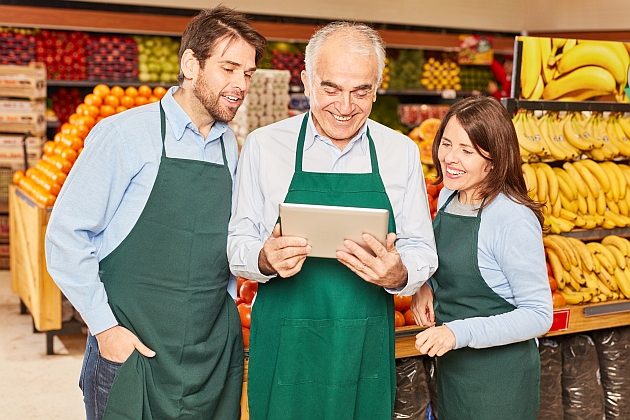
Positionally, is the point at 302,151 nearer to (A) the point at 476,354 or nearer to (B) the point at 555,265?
(A) the point at 476,354

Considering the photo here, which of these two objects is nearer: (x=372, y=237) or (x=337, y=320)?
(x=372, y=237)

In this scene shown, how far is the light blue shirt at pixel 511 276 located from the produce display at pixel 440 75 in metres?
7.55

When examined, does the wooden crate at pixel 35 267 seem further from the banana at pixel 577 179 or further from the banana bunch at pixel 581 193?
the banana at pixel 577 179

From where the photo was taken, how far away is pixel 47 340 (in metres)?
5.51

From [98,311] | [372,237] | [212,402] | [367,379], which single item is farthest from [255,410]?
[372,237]

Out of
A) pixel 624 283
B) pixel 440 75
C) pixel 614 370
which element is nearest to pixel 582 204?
pixel 624 283

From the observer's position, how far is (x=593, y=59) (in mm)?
4016

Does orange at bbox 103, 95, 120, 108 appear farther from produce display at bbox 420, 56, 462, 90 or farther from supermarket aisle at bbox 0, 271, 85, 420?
produce display at bbox 420, 56, 462, 90

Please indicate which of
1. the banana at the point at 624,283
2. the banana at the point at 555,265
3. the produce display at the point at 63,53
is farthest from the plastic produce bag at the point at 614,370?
the produce display at the point at 63,53

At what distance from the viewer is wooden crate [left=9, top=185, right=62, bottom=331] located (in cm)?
523

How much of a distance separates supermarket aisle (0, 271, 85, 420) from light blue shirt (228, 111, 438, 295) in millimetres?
2672

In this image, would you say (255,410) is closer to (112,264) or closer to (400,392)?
(112,264)

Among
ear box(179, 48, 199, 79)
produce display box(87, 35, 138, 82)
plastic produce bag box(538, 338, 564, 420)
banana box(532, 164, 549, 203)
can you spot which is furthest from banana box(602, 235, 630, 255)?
produce display box(87, 35, 138, 82)

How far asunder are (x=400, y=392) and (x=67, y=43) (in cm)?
599
